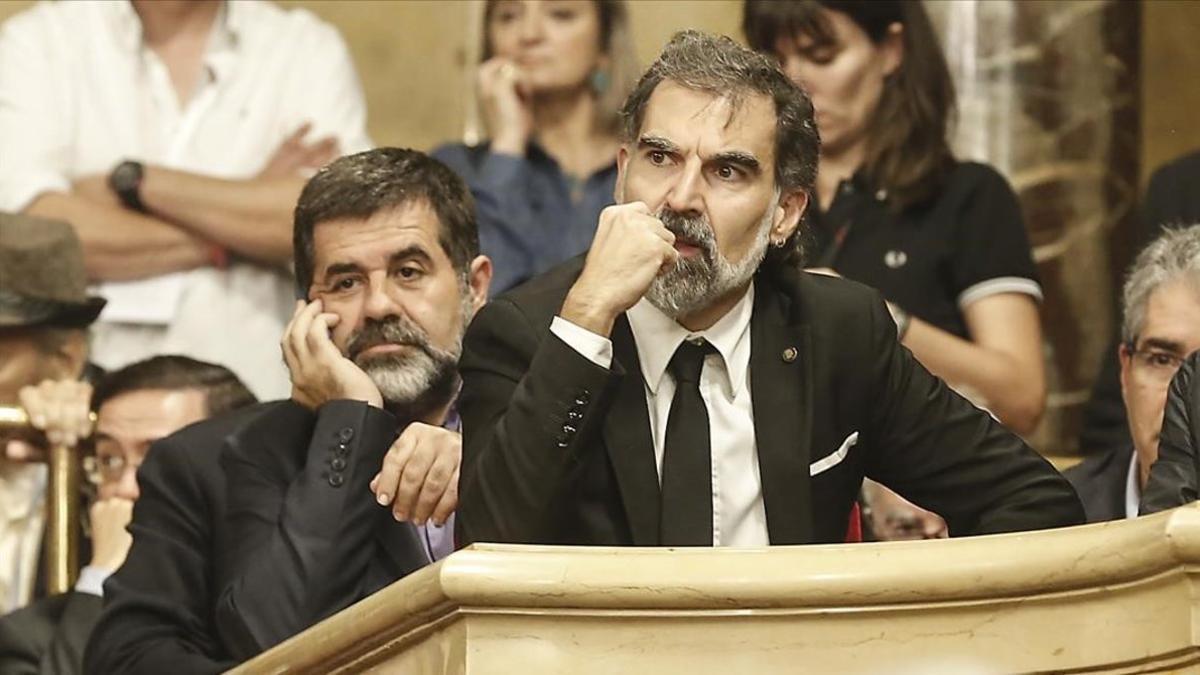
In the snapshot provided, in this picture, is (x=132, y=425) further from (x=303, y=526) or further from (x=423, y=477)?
A: (x=423, y=477)

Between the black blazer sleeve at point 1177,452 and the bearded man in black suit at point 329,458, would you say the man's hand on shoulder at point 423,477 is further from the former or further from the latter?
the black blazer sleeve at point 1177,452

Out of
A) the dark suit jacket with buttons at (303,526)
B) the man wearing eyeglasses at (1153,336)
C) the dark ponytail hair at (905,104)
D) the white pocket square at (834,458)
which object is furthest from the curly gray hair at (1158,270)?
the dark suit jacket with buttons at (303,526)

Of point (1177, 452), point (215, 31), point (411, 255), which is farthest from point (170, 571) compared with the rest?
point (215, 31)

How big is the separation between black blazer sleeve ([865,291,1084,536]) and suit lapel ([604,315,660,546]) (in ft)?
0.83

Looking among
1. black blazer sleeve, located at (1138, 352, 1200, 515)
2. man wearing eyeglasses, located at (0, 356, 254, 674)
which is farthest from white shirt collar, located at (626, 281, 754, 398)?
man wearing eyeglasses, located at (0, 356, 254, 674)

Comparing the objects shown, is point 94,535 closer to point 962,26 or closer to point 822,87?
point 822,87

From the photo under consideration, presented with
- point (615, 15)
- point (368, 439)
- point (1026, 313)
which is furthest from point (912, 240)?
point (368, 439)

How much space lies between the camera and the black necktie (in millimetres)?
2447

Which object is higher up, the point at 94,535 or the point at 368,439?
the point at 368,439

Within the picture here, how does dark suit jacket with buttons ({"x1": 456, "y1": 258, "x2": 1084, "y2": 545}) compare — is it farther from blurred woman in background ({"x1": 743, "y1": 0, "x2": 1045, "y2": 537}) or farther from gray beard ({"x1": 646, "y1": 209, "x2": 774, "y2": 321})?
blurred woman in background ({"x1": 743, "y1": 0, "x2": 1045, "y2": 537})

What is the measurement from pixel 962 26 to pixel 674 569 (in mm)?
2747

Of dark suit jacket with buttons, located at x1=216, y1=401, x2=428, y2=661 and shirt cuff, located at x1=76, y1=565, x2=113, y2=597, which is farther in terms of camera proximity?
shirt cuff, located at x1=76, y1=565, x2=113, y2=597

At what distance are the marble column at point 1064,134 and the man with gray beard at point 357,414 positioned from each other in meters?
1.64

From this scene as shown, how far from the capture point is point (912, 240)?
12.1 ft
